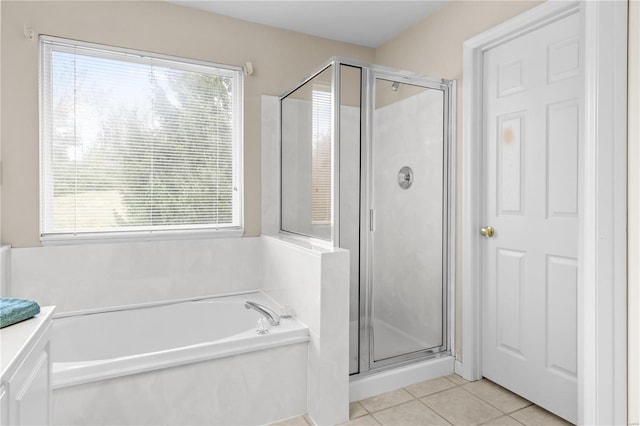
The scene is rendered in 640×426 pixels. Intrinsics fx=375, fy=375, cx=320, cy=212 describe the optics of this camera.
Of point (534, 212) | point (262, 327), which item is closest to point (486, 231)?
point (534, 212)

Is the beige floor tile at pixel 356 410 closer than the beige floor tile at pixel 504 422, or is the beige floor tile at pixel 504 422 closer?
the beige floor tile at pixel 504 422

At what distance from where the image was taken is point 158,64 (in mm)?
2566

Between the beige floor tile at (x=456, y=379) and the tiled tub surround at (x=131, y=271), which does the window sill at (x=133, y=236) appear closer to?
the tiled tub surround at (x=131, y=271)

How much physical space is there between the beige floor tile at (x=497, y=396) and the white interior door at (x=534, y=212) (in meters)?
0.04

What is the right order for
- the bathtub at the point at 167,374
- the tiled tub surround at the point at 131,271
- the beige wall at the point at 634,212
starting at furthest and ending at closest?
the tiled tub surround at the point at 131,271, the bathtub at the point at 167,374, the beige wall at the point at 634,212

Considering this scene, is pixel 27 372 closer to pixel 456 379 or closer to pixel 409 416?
pixel 409 416

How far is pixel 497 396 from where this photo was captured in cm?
219

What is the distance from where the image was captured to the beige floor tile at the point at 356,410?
202 centimetres

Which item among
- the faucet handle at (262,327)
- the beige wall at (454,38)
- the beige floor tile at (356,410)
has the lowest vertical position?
the beige floor tile at (356,410)

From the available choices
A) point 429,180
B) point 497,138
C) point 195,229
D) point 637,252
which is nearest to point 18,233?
point 195,229

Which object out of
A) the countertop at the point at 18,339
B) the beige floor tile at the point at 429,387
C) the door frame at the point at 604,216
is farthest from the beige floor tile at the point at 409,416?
the countertop at the point at 18,339

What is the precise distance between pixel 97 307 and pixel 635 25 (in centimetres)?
315

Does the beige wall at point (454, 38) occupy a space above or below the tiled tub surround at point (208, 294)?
above

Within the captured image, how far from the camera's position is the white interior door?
1.89 m
